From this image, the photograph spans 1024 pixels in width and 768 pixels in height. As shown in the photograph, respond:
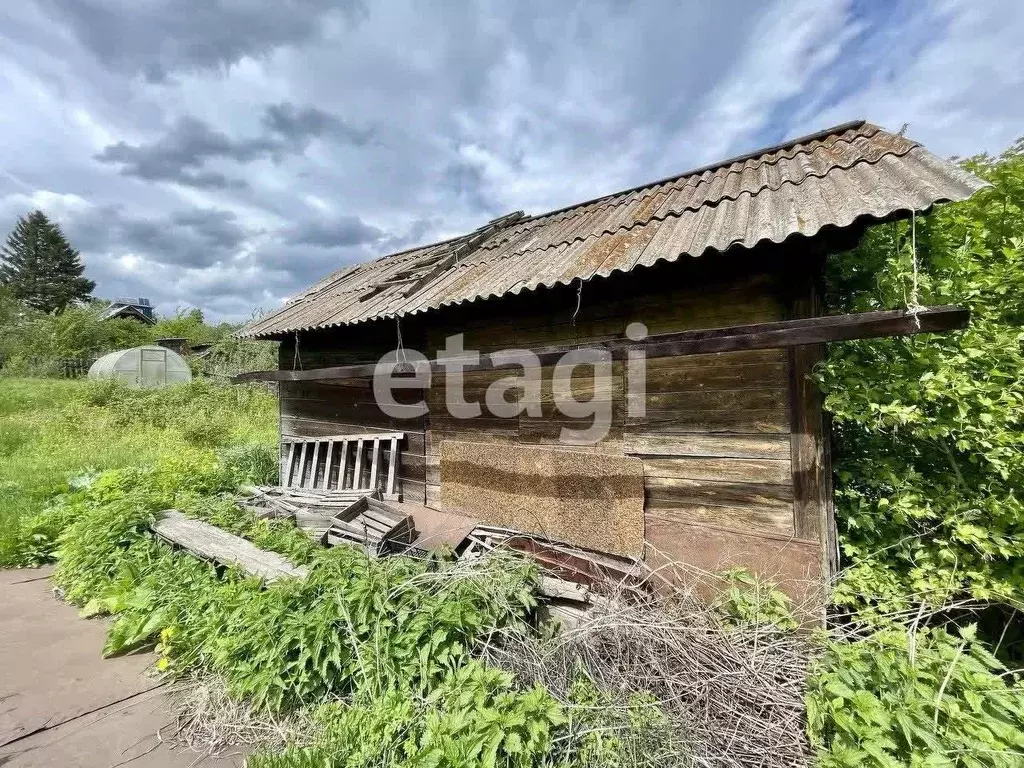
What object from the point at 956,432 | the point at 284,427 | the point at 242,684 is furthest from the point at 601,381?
the point at 284,427

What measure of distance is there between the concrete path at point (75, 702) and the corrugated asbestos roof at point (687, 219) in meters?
3.57

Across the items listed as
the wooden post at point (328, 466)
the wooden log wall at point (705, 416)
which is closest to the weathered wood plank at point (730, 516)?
the wooden log wall at point (705, 416)

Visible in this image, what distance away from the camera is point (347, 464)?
18.7 feet

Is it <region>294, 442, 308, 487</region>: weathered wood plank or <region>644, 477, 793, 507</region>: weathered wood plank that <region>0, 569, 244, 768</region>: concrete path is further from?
<region>644, 477, 793, 507</region>: weathered wood plank

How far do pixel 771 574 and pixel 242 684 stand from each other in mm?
3748

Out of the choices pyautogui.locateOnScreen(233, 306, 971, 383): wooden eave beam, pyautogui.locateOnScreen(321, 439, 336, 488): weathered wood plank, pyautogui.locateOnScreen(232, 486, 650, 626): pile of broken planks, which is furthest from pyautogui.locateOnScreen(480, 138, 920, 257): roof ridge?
pyautogui.locateOnScreen(321, 439, 336, 488): weathered wood plank

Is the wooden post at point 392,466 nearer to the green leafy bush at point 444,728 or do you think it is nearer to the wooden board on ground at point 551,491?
the wooden board on ground at point 551,491

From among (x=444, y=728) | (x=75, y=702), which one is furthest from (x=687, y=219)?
(x=75, y=702)

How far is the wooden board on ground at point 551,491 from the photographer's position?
3631 mm

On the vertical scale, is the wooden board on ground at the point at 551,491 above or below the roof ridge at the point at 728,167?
below

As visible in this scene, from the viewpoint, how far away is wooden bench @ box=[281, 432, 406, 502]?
206 inches

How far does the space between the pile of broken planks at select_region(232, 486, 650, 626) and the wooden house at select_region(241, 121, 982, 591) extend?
16cm

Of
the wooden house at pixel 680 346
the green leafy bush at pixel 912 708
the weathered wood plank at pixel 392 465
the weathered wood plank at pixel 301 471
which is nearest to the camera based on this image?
the green leafy bush at pixel 912 708

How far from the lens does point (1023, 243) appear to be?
2.87 m
